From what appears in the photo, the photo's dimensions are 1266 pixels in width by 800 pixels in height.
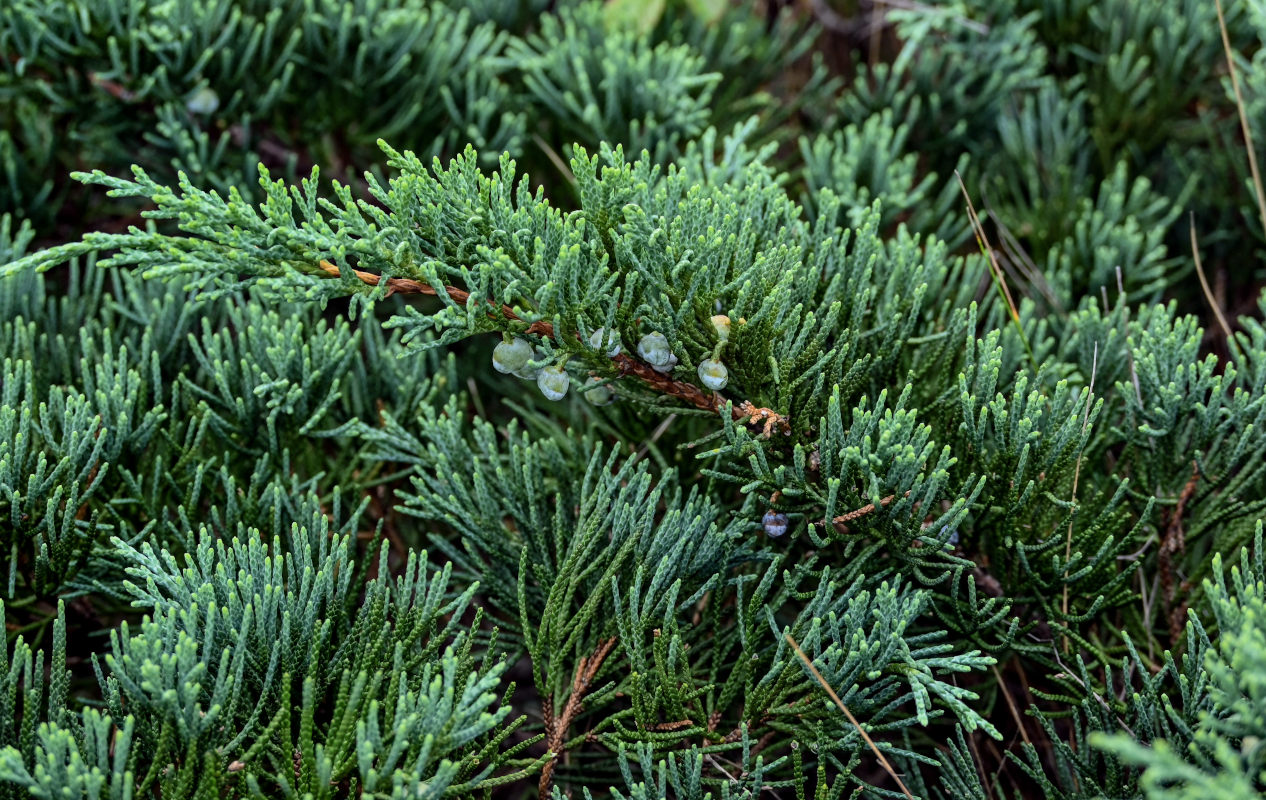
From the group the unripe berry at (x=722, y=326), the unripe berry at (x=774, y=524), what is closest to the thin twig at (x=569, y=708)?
the unripe berry at (x=774, y=524)

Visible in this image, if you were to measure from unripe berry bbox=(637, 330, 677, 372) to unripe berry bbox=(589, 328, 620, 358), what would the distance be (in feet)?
0.06

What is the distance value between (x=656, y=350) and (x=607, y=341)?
1.4 inches

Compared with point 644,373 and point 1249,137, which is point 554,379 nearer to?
point 644,373

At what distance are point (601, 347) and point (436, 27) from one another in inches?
29.4

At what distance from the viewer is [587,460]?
86cm

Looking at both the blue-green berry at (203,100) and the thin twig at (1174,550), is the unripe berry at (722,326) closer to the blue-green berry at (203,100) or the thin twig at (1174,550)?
the thin twig at (1174,550)

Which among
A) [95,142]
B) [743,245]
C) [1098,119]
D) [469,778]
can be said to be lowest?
[469,778]

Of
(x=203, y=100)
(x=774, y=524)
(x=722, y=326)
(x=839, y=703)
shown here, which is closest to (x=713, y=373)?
(x=722, y=326)

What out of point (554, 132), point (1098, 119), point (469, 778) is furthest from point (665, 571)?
point (1098, 119)

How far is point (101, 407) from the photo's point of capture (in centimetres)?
80

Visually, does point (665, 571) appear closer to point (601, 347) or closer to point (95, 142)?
point (601, 347)

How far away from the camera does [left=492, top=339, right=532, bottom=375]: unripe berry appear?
0.67 m

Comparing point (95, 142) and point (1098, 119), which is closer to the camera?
point (95, 142)

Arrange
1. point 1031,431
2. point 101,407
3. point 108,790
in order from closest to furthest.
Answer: point 108,790 < point 1031,431 < point 101,407
